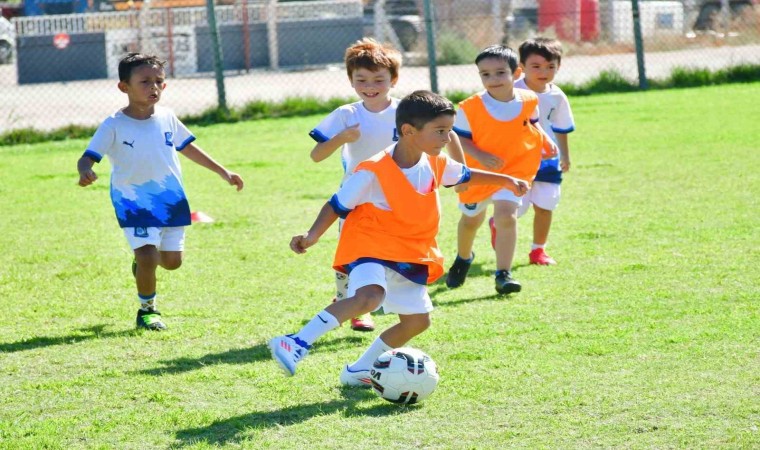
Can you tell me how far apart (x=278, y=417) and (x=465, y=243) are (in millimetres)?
2720

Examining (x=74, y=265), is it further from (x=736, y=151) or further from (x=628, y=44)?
(x=628, y=44)

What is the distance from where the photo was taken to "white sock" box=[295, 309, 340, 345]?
174 inches

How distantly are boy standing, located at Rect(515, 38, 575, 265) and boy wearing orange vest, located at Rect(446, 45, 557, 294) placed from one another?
374mm

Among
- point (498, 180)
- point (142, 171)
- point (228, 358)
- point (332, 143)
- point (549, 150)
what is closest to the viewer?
point (498, 180)

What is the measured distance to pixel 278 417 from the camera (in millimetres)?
4285

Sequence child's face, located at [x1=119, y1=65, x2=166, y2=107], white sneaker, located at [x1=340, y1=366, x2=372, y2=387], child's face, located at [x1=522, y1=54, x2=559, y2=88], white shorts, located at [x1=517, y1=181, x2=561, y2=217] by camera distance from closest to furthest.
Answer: white sneaker, located at [x1=340, y1=366, x2=372, y2=387] → child's face, located at [x1=119, y1=65, x2=166, y2=107] → child's face, located at [x1=522, y1=54, x2=559, y2=88] → white shorts, located at [x1=517, y1=181, x2=561, y2=217]

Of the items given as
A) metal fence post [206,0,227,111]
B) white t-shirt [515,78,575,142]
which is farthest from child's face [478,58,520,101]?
metal fence post [206,0,227,111]

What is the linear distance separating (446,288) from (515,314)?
2.98ft

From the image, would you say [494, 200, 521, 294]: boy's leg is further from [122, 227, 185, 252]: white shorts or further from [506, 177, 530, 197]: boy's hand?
[122, 227, 185, 252]: white shorts

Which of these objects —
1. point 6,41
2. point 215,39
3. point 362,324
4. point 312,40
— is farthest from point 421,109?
point 6,41

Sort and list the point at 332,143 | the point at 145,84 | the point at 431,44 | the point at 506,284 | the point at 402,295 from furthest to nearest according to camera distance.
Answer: the point at 431,44, the point at 506,284, the point at 145,84, the point at 332,143, the point at 402,295

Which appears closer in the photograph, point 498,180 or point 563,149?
point 498,180

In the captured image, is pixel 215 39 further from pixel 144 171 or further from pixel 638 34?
pixel 144 171

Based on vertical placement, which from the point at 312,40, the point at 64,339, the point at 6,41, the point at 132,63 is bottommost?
the point at 64,339
